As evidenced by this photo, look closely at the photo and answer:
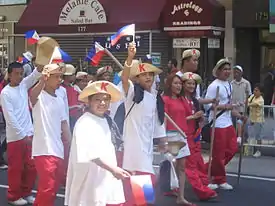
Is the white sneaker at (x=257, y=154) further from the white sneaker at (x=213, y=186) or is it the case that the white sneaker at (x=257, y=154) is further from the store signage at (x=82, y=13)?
the store signage at (x=82, y=13)

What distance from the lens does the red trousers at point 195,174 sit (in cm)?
814

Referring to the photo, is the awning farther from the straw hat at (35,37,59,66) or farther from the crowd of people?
the straw hat at (35,37,59,66)

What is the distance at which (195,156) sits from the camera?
8.27m

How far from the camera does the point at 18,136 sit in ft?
25.8

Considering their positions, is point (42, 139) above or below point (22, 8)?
below

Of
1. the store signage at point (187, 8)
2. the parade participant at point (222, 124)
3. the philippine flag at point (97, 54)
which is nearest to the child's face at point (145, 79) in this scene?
the philippine flag at point (97, 54)

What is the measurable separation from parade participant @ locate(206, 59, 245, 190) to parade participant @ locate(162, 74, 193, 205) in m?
0.91

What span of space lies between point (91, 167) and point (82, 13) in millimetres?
14976

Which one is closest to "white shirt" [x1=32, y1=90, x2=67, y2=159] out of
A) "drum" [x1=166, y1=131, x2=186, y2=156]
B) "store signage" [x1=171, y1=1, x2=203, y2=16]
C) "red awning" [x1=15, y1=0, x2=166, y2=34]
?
"drum" [x1=166, y1=131, x2=186, y2=156]

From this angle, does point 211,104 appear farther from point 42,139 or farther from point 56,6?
point 56,6

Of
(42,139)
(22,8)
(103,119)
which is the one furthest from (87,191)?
(22,8)

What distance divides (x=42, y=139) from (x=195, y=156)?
2543 mm

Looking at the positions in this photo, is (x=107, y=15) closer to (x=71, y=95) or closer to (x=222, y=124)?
(x=71, y=95)

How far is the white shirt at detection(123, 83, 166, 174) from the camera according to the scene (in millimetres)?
6430
